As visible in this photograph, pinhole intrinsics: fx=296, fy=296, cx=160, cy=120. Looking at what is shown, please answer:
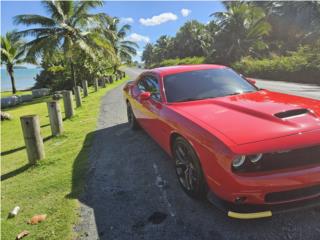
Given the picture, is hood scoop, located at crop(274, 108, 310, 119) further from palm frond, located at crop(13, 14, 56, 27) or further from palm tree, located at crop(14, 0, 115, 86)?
palm frond, located at crop(13, 14, 56, 27)

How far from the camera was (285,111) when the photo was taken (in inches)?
130

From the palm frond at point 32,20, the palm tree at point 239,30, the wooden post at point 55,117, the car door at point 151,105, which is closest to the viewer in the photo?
the car door at point 151,105

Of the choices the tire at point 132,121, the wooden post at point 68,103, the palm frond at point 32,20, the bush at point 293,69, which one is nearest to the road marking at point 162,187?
the tire at point 132,121

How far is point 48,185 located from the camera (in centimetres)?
470

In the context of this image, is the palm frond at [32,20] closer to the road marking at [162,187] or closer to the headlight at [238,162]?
the road marking at [162,187]

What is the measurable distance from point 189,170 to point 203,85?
163 centimetres

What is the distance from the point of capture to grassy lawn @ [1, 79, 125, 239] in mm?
3529

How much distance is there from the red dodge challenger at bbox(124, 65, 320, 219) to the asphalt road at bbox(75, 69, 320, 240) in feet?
0.92

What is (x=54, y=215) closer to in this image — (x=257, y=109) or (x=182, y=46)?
(x=257, y=109)

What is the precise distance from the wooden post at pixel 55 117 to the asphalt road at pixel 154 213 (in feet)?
9.36

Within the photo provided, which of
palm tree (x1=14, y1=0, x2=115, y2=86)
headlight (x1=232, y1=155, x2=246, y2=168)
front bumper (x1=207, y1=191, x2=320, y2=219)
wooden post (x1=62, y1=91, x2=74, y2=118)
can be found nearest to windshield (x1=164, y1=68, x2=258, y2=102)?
headlight (x1=232, y1=155, x2=246, y2=168)

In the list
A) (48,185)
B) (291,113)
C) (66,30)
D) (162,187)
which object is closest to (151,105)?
(162,187)

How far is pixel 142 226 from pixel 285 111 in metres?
2.03

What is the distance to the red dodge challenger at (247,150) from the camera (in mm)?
2682
